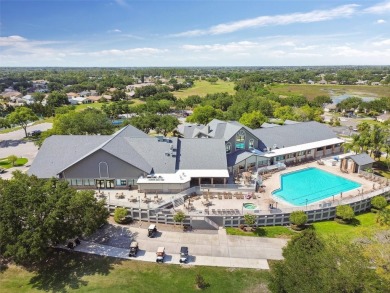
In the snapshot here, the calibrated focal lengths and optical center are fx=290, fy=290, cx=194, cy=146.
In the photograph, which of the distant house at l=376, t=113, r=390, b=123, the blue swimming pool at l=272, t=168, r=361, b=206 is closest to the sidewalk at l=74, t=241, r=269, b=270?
the blue swimming pool at l=272, t=168, r=361, b=206

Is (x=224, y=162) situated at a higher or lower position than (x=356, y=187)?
higher

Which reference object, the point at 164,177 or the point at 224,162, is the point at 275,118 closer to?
the point at 224,162

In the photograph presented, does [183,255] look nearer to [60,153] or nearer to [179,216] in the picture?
[179,216]

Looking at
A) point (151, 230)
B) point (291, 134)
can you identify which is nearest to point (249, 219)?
point (151, 230)

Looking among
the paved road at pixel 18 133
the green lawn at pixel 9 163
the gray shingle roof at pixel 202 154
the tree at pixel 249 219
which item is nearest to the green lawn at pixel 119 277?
the tree at pixel 249 219

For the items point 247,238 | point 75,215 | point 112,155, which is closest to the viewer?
point 75,215

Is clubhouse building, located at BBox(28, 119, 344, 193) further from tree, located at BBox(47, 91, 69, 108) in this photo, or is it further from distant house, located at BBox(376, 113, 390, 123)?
tree, located at BBox(47, 91, 69, 108)

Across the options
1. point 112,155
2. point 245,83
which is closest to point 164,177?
point 112,155
